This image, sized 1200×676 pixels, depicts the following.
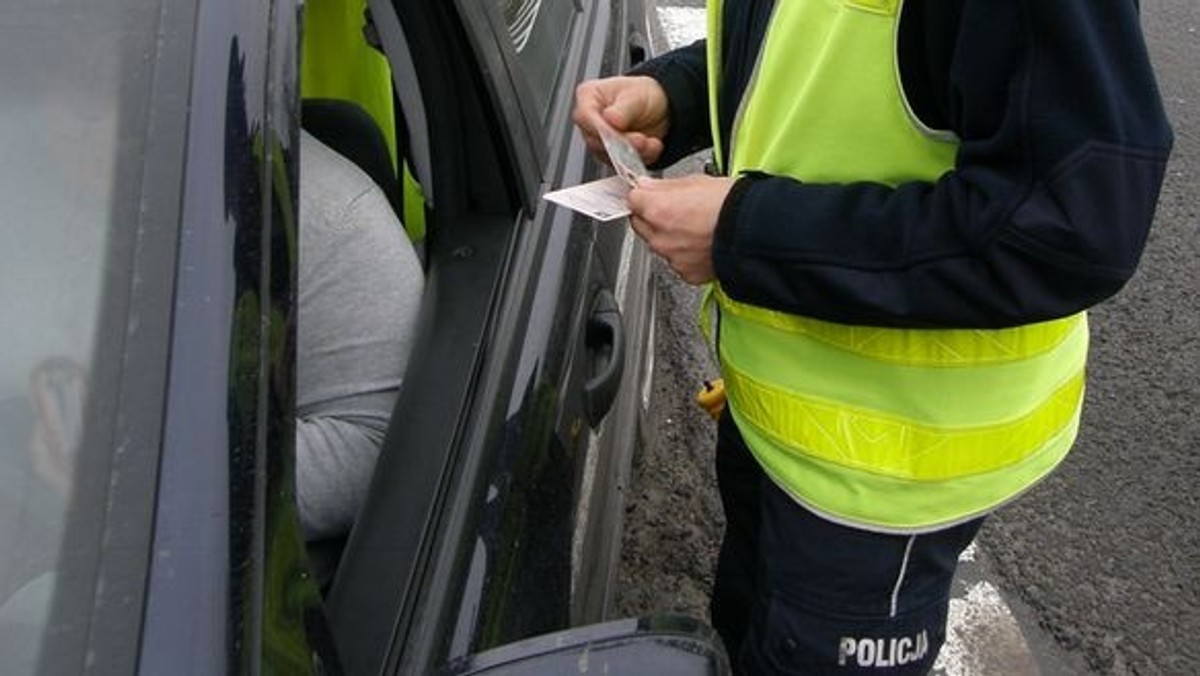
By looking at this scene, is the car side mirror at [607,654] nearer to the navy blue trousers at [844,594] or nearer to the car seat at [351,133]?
the navy blue trousers at [844,594]

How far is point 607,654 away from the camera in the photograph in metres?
1.23

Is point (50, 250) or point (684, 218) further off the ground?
point (50, 250)

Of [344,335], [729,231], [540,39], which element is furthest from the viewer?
[540,39]

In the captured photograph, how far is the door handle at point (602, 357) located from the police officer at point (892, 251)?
195mm

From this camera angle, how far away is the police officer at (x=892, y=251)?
1.37m

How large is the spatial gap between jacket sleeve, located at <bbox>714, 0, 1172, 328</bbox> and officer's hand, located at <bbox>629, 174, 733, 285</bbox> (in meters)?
0.05

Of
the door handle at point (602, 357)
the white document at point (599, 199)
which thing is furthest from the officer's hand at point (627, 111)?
the door handle at point (602, 357)

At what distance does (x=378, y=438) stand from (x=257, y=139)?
1.79 feet

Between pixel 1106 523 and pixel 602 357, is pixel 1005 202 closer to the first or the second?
pixel 602 357

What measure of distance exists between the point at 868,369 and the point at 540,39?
0.84 m

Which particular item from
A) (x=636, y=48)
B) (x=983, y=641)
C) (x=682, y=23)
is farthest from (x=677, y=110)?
(x=682, y=23)

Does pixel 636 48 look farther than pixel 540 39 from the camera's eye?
Yes

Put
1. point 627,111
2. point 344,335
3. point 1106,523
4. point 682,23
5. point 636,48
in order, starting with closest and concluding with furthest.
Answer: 1. point 344,335
2. point 627,111
3. point 636,48
4. point 1106,523
5. point 682,23

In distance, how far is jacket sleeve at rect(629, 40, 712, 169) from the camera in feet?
6.59
